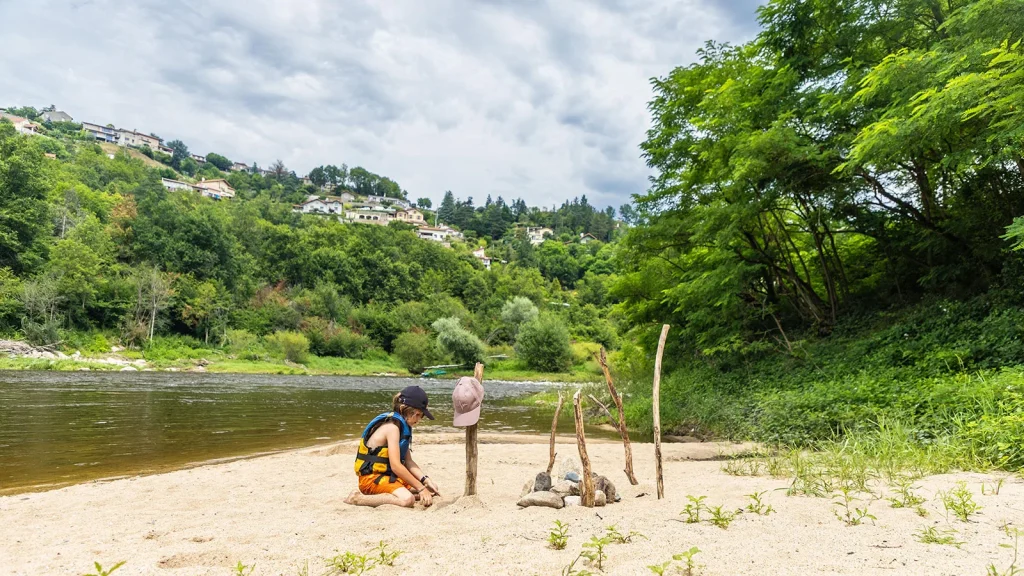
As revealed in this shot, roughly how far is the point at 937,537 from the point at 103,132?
230m

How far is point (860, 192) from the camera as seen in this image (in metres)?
13.5

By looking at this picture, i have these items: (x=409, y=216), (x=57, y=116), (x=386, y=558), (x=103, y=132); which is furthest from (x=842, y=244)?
(x=57, y=116)

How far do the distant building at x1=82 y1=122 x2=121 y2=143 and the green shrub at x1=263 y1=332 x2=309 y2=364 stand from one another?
165293 mm

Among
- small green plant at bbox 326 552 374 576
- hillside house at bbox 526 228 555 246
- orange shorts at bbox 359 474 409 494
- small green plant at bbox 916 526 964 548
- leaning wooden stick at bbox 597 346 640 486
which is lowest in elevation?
orange shorts at bbox 359 474 409 494

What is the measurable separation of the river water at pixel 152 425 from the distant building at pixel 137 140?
196 meters

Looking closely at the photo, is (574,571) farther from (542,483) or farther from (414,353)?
(414,353)

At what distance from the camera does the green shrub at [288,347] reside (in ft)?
189

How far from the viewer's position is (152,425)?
1380 cm

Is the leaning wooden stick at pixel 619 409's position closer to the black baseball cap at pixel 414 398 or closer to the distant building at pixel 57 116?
the black baseball cap at pixel 414 398

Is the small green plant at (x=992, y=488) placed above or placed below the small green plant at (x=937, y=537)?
above

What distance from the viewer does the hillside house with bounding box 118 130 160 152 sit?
18012 cm

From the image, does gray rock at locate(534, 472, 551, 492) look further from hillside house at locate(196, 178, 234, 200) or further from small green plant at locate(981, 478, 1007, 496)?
hillside house at locate(196, 178, 234, 200)

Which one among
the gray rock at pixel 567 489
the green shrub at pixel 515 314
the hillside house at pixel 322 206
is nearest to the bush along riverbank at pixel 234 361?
the green shrub at pixel 515 314

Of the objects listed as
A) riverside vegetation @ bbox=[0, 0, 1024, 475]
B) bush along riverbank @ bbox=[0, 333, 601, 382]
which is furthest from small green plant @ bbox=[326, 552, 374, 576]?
bush along riverbank @ bbox=[0, 333, 601, 382]
